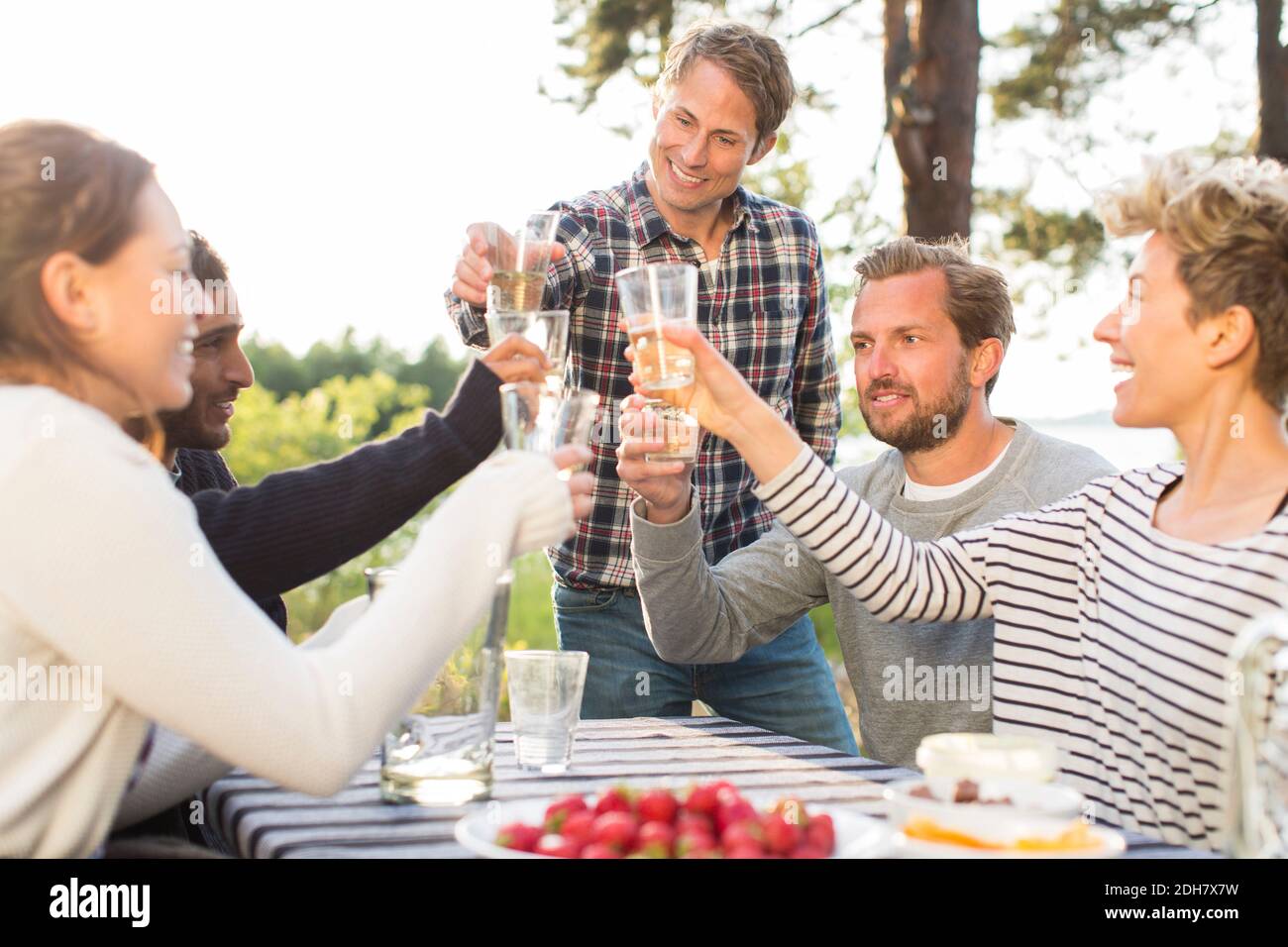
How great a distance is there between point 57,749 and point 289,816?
40cm

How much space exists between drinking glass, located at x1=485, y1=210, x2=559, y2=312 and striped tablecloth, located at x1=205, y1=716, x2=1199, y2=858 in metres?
0.82

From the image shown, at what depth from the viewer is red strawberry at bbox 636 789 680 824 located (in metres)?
1.57

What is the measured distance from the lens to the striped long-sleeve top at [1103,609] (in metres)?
2.07

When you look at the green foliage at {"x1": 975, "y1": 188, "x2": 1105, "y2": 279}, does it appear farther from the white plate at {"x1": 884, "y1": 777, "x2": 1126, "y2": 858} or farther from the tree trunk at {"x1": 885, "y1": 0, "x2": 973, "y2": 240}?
the white plate at {"x1": 884, "y1": 777, "x2": 1126, "y2": 858}

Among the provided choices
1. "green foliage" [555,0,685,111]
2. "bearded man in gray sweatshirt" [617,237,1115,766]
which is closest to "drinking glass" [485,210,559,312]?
"bearded man in gray sweatshirt" [617,237,1115,766]

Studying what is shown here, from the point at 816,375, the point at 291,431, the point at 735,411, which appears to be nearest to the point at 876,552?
the point at 735,411

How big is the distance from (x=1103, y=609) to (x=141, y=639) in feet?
5.23

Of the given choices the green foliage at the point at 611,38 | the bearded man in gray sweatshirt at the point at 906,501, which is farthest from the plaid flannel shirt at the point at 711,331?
the green foliage at the point at 611,38

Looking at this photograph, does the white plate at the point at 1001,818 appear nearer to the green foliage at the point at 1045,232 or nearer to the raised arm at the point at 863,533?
the raised arm at the point at 863,533

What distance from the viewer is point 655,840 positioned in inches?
57.9

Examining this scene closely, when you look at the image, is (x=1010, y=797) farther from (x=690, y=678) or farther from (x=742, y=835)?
(x=690, y=678)

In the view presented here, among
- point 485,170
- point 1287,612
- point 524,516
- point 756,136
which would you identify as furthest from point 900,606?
point 485,170

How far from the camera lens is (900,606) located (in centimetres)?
255
